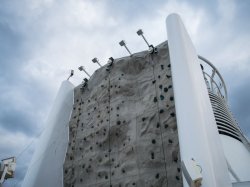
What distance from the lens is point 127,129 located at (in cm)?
541

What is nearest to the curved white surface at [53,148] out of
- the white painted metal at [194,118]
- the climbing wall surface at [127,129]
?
the climbing wall surface at [127,129]

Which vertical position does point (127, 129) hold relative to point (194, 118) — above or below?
above

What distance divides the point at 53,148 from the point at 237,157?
4.31 m

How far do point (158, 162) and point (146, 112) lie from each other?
1.18m

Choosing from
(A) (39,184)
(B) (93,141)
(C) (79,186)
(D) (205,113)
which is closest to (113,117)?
(B) (93,141)

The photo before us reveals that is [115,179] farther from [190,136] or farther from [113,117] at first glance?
[190,136]

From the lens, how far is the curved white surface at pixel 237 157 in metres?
3.98

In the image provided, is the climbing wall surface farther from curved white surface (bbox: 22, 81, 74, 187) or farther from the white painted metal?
the white painted metal

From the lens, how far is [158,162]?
455cm

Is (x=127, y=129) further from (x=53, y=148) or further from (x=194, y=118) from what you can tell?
(x=194, y=118)

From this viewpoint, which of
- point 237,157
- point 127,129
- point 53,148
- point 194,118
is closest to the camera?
point 194,118

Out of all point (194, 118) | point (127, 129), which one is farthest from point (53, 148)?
point (194, 118)

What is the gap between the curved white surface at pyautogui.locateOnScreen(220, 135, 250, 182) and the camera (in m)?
3.98

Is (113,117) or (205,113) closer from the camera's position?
(205,113)
